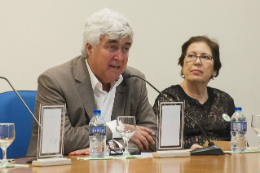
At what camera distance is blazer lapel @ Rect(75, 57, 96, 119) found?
185cm

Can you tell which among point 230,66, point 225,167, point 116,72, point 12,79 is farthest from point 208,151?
point 230,66

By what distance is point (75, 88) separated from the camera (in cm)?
185

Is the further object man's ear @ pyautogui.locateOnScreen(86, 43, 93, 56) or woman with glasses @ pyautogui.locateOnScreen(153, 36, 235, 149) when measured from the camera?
woman with glasses @ pyautogui.locateOnScreen(153, 36, 235, 149)

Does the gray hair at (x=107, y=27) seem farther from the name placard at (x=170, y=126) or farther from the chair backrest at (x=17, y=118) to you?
the name placard at (x=170, y=126)

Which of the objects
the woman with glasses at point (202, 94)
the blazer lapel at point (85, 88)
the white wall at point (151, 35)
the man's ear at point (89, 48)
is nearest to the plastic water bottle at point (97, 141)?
the blazer lapel at point (85, 88)

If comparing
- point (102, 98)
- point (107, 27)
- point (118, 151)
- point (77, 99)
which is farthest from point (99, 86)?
point (118, 151)

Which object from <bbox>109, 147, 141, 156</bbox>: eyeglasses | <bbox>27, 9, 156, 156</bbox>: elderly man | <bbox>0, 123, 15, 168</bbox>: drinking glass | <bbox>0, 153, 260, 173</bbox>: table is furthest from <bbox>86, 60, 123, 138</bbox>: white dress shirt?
<bbox>0, 123, 15, 168</bbox>: drinking glass

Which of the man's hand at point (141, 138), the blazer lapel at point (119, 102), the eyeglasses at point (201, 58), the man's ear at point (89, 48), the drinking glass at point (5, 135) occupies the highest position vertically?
the eyeglasses at point (201, 58)

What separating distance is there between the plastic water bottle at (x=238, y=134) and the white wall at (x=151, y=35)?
4.74 ft

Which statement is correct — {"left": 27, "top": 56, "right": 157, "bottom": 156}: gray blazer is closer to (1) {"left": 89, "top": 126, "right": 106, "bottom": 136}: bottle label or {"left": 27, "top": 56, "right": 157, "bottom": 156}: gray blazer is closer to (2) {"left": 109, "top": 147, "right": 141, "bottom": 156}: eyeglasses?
(2) {"left": 109, "top": 147, "right": 141, "bottom": 156}: eyeglasses

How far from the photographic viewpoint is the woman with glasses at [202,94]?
8.51ft

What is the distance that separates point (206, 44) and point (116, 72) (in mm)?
1125

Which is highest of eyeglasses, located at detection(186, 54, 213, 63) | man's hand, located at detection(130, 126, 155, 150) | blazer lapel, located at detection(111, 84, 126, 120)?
eyeglasses, located at detection(186, 54, 213, 63)

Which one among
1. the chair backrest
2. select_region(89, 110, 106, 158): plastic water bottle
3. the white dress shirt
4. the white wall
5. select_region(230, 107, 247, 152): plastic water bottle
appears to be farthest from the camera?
the white wall
